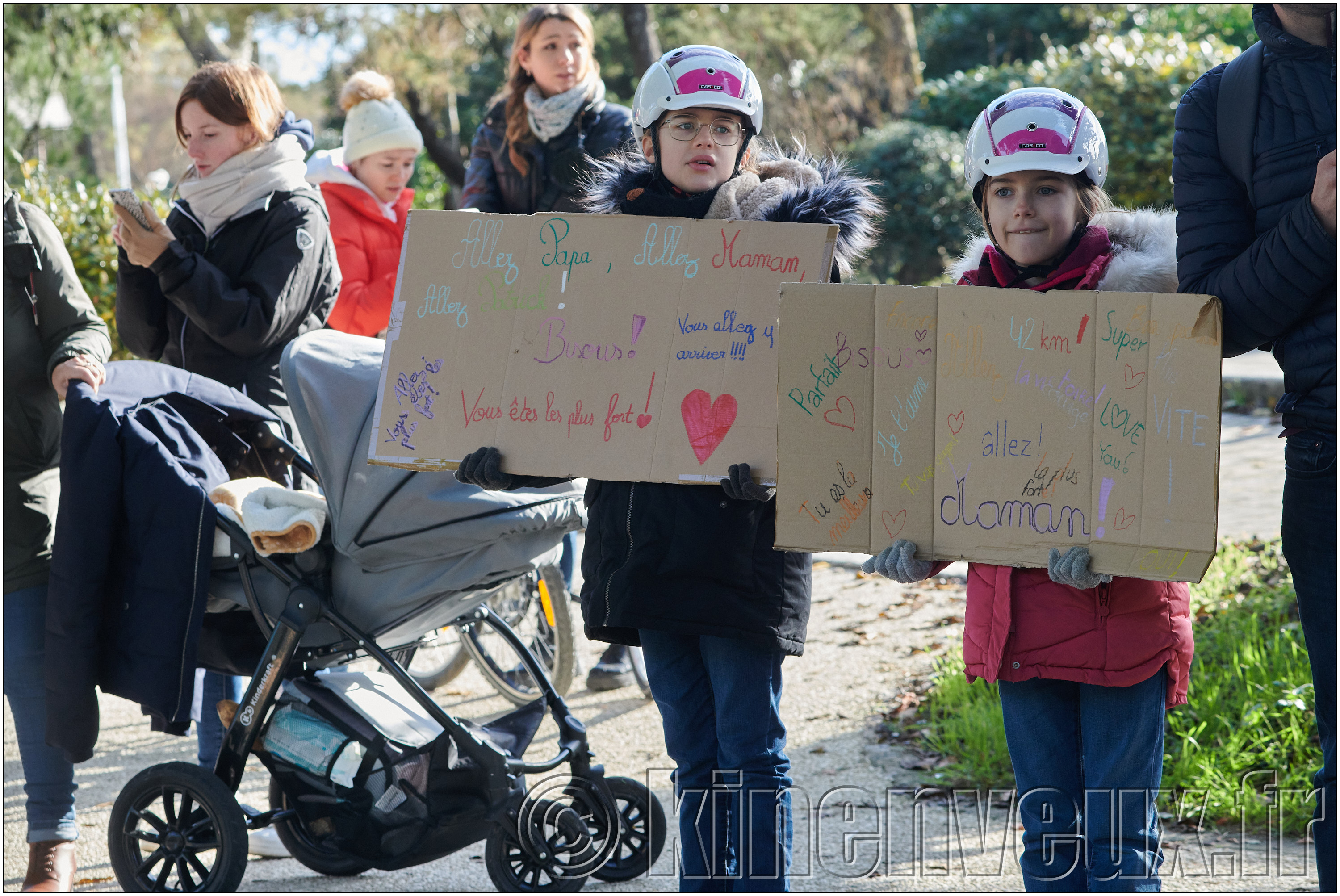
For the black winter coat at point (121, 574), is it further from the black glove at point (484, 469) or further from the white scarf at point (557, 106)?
the white scarf at point (557, 106)

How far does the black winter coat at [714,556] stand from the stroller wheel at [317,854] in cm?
104

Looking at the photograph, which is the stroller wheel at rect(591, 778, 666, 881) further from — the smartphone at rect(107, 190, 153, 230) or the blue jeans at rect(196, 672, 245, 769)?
the smartphone at rect(107, 190, 153, 230)

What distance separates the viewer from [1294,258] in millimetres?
2201

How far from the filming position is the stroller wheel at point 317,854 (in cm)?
328

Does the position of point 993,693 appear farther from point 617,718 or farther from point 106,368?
point 106,368

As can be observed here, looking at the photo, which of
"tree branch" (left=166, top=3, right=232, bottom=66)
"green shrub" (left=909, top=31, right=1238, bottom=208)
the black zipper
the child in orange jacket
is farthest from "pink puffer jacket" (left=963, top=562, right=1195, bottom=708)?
"tree branch" (left=166, top=3, right=232, bottom=66)

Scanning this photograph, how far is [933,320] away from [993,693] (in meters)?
2.43

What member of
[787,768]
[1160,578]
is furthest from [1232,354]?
[787,768]

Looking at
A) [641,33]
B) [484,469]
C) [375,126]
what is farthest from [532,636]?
[641,33]

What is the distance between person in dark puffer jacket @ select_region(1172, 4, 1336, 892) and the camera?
2.23m

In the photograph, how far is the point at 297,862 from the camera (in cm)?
371

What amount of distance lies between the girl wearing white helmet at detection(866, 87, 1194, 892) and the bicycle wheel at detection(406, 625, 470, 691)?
283cm

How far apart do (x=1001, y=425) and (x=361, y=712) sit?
1874 millimetres

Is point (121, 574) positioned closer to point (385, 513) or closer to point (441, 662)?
point (385, 513)
